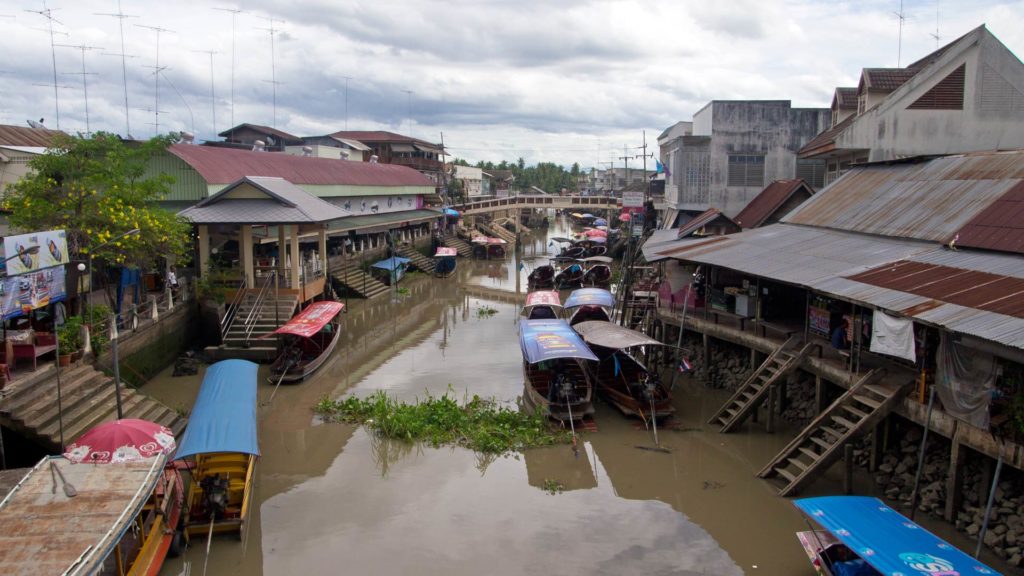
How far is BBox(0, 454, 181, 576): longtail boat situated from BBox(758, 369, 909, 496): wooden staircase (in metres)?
10.2

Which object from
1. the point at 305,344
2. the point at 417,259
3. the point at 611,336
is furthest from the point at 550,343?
the point at 417,259

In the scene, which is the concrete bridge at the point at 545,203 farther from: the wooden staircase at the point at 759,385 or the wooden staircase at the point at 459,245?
the wooden staircase at the point at 759,385

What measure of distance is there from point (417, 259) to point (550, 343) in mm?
27856

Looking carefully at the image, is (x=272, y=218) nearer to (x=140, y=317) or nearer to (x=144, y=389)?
(x=140, y=317)

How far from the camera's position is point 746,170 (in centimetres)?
3262

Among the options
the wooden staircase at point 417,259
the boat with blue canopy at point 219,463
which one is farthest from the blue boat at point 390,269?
the boat with blue canopy at point 219,463

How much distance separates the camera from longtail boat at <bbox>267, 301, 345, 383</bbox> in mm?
19922

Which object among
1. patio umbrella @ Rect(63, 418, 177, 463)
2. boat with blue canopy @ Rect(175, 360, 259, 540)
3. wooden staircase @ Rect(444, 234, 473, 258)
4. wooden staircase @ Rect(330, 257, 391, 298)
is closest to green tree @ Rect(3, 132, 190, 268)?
boat with blue canopy @ Rect(175, 360, 259, 540)

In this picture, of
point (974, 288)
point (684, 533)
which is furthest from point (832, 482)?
point (974, 288)

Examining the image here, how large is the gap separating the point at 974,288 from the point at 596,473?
7.56 m

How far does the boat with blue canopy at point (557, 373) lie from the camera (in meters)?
16.6

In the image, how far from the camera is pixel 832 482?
1327cm

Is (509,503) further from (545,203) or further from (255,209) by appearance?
(545,203)

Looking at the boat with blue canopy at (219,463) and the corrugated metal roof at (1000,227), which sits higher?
the corrugated metal roof at (1000,227)
